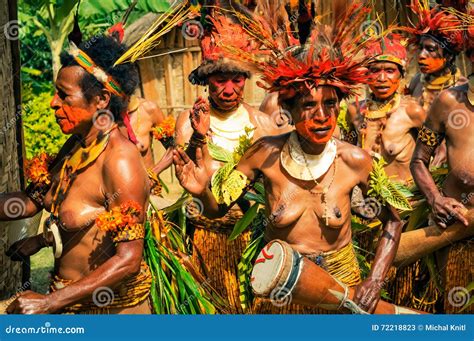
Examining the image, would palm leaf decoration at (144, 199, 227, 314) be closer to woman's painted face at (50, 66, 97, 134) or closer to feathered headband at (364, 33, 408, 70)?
woman's painted face at (50, 66, 97, 134)

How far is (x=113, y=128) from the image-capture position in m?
4.34

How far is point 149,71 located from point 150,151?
696 centimetres

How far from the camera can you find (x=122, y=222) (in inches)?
160

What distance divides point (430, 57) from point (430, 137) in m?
1.92

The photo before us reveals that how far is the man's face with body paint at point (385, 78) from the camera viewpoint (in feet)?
23.3

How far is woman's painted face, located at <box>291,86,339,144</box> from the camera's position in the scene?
435 cm

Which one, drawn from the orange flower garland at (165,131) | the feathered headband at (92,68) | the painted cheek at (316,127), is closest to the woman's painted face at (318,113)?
the painted cheek at (316,127)

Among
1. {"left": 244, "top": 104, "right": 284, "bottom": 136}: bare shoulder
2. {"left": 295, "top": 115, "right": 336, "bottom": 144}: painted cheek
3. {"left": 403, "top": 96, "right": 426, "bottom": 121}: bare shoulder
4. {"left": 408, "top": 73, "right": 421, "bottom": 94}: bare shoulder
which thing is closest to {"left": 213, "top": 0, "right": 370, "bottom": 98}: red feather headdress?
{"left": 295, "top": 115, "right": 336, "bottom": 144}: painted cheek

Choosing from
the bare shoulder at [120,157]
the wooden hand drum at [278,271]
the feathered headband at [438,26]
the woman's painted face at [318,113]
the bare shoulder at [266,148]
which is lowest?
the wooden hand drum at [278,271]

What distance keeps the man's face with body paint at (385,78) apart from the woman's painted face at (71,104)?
10.7 feet

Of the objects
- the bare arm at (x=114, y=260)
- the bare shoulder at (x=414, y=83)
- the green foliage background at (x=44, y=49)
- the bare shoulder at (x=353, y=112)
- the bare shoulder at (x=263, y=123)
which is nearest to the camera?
the bare arm at (x=114, y=260)

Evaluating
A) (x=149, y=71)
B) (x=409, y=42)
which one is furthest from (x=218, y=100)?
(x=149, y=71)

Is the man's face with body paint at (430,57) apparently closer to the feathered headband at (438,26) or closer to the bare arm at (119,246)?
the feathered headband at (438,26)

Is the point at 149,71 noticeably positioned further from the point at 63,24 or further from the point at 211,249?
the point at 211,249
